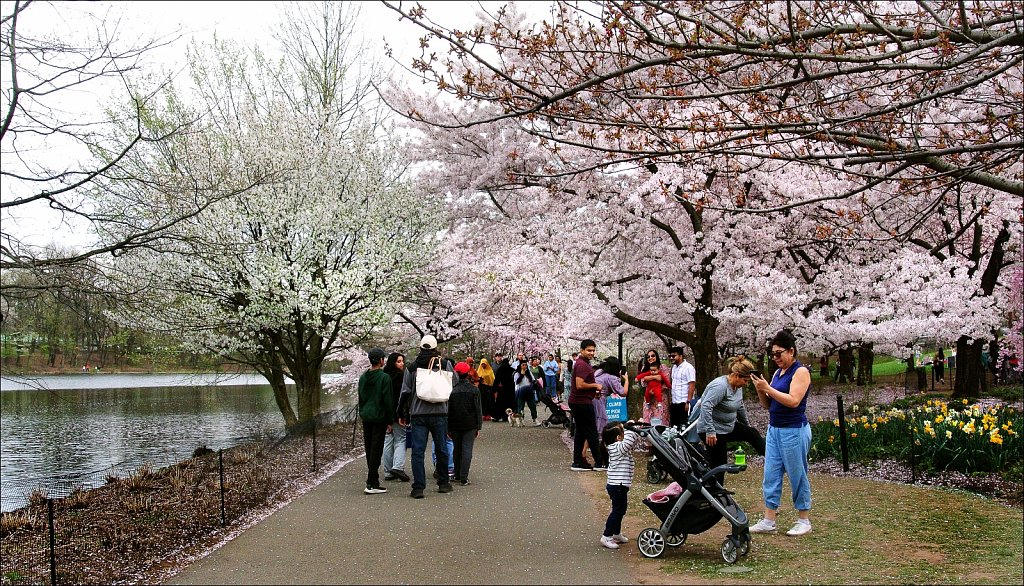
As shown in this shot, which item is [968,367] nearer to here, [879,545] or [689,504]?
[879,545]

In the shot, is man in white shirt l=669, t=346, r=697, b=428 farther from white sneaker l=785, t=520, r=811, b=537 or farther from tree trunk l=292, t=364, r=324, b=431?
tree trunk l=292, t=364, r=324, b=431

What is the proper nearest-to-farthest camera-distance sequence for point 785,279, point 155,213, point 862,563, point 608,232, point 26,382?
point 862,563, point 26,382, point 155,213, point 785,279, point 608,232

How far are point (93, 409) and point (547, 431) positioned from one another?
2209cm

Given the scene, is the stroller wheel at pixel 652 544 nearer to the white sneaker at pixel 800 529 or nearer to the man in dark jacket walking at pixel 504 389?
the white sneaker at pixel 800 529

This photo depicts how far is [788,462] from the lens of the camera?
746cm

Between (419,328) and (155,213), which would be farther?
(419,328)

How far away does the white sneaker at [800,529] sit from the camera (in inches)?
296

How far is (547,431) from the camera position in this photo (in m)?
20.0

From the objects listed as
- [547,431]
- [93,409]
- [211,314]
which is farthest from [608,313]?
[93,409]

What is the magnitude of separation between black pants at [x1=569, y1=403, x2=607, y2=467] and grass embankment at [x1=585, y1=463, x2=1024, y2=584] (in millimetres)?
2342

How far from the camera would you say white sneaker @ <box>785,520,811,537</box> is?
7508 mm

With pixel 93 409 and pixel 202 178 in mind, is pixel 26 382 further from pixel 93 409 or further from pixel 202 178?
pixel 93 409

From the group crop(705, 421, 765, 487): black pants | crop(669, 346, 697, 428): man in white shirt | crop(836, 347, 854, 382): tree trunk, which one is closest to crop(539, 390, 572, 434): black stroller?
crop(669, 346, 697, 428): man in white shirt

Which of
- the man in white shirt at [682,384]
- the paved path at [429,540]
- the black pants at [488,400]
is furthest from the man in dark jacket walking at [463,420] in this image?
the black pants at [488,400]
